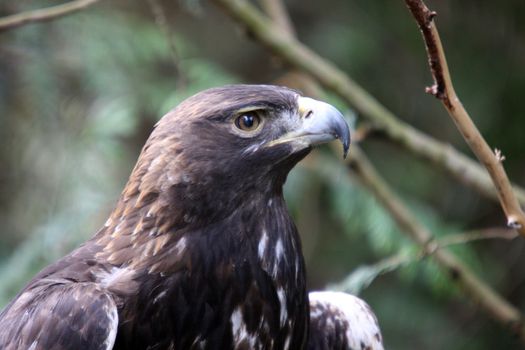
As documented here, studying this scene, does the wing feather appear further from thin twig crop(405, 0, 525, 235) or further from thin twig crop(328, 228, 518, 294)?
thin twig crop(328, 228, 518, 294)

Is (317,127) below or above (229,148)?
above

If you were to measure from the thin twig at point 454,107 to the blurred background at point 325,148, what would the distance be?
166cm

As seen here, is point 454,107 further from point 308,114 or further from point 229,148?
point 229,148

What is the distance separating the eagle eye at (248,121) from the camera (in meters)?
3.69

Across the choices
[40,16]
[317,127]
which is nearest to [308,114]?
[317,127]

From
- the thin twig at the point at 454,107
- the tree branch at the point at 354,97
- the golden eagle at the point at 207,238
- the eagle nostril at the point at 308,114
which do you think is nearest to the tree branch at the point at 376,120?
the tree branch at the point at 354,97

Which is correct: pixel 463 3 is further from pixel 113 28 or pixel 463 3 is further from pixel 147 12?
pixel 147 12

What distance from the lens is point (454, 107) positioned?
305 centimetres

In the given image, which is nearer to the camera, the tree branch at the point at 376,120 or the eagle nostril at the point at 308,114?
the eagle nostril at the point at 308,114

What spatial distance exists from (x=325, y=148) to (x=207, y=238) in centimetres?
326

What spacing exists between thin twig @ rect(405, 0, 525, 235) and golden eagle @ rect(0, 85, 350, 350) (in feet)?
1.96

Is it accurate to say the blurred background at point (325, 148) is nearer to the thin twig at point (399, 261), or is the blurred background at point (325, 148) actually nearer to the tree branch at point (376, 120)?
the tree branch at point (376, 120)

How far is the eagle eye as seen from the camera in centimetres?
369

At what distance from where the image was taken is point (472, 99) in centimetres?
712
